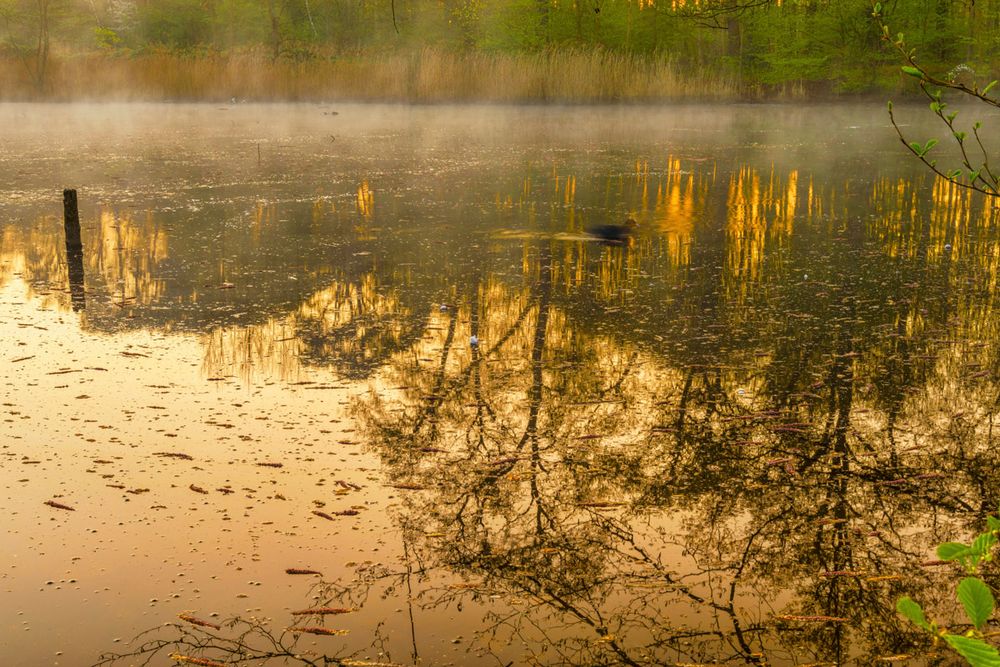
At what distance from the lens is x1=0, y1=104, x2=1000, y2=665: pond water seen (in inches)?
136

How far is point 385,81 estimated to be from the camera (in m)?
29.5

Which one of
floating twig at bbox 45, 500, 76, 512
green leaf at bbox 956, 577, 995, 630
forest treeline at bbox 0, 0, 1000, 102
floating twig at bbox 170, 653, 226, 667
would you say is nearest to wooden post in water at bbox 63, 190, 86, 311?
floating twig at bbox 45, 500, 76, 512

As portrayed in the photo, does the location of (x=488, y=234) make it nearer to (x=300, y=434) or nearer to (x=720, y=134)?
(x=300, y=434)

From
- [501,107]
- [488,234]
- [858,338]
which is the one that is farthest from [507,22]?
[858,338]

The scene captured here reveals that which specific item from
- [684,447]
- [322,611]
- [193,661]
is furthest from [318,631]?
[684,447]

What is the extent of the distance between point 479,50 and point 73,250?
39.1 meters

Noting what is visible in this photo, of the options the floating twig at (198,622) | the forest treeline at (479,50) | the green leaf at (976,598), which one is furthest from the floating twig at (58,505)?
the forest treeline at (479,50)

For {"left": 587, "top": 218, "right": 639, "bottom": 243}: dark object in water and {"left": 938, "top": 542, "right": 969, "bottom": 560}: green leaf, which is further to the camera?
{"left": 587, "top": 218, "right": 639, "bottom": 243}: dark object in water

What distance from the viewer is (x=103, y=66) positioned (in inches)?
1277

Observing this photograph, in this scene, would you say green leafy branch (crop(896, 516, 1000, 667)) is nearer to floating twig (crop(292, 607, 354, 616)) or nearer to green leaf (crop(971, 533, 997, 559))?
green leaf (crop(971, 533, 997, 559))

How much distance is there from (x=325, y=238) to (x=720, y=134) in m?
15.4

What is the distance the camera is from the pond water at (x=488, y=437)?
3457mm

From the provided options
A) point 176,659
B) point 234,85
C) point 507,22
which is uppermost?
point 507,22

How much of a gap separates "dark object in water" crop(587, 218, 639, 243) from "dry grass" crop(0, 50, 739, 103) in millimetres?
18934
